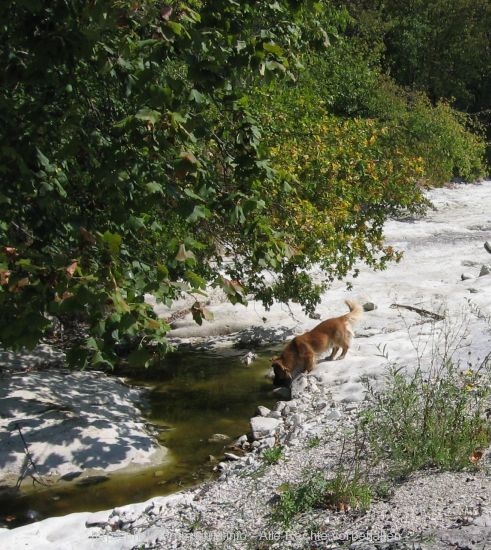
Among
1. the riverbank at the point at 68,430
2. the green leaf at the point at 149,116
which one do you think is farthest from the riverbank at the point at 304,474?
the green leaf at the point at 149,116

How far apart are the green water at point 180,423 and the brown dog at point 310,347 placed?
333 mm

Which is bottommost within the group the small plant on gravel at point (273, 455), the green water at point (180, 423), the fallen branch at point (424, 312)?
the green water at point (180, 423)

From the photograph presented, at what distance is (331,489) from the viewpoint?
5508mm

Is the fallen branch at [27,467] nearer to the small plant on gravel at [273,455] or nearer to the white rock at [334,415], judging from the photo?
the small plant on gravel at [273,455]

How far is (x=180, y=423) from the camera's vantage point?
358 inches

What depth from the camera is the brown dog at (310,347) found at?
9922mm

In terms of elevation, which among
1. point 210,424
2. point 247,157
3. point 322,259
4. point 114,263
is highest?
point 247,157

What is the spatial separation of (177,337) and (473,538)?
8332mm

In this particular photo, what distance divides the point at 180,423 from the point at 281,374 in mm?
1487

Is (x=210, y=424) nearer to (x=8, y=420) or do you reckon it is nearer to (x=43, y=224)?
(x=8, y=420)

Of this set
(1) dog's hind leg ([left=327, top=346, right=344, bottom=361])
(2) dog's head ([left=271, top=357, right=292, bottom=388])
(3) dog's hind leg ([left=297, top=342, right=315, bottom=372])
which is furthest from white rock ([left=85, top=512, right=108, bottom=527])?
(1) dog's hind leg ([left=327, top=346, right=344, bottom=361])

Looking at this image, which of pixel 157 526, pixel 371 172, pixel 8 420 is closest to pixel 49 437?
pixel 8 420

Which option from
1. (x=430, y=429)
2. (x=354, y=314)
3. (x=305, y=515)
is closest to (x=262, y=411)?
(x=354, y=314)

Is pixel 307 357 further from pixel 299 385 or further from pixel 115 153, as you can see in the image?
pixel 115 153
